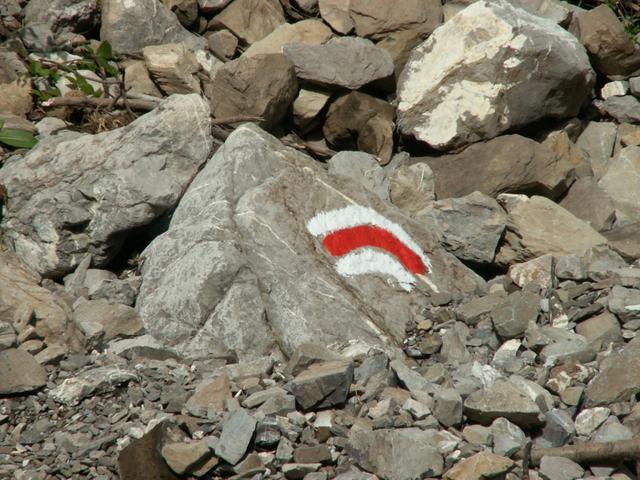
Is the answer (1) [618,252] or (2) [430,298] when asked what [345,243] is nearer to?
(2) [430,298]

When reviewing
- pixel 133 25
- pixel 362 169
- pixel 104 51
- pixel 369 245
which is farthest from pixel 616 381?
pixel 133 25

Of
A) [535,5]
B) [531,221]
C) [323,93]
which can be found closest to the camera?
[531,221]

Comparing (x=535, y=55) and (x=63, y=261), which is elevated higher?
(x=535, y=55)

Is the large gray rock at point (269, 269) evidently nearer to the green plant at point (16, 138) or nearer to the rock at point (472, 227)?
the rock at point (472, 227)

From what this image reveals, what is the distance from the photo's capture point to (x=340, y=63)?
609cm

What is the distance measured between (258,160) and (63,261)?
116cm

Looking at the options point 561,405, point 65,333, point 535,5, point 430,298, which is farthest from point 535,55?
point 65,333

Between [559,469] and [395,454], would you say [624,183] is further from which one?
[395,454]

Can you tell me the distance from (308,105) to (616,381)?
119 inches

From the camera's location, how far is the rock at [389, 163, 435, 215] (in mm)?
5535

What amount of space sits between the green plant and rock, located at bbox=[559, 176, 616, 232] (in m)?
3.18

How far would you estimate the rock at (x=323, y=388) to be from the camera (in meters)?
3.63

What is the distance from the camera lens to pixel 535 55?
574 cm

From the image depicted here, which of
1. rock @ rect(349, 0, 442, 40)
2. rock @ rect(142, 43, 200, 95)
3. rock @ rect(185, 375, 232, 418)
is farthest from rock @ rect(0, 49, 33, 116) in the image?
rock @ rect(185, 375, 232, 418)
